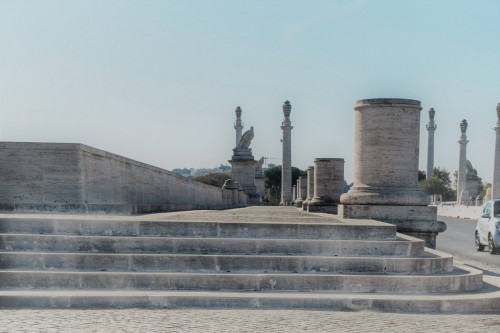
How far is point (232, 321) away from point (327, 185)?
1608 centimetres

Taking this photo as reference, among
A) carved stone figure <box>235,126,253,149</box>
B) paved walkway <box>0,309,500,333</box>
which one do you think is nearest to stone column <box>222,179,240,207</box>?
carved stone figure <box>235,126,253,149</box>

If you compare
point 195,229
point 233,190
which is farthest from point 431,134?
point 195,229

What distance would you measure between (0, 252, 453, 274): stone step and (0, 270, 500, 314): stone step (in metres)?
0.57

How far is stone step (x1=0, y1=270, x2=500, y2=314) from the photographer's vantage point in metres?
7.39

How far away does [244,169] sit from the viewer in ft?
138

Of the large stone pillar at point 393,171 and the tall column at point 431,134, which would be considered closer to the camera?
the large stone pillar at point 393,171

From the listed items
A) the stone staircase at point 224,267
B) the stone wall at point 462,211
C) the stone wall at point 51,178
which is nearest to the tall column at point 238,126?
the stone wall at point 462,211

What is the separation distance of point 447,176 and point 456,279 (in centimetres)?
11550

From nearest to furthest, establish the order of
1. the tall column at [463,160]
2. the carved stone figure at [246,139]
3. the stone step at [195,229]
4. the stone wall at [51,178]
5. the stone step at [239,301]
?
the stone step at [239,301]
the stone step at [195,229]
the stone wall at [51,178]
the carved stone figure at [246,139]
the tall column at [463,160]

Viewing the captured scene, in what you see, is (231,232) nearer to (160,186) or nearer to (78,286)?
(78,286)

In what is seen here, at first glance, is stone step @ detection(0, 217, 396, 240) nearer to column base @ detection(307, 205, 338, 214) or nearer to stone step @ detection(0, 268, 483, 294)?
stone step @ detection(0, 268, 483, 294)

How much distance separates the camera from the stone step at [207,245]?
28.5 feet

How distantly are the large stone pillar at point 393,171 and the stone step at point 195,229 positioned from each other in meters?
2.57

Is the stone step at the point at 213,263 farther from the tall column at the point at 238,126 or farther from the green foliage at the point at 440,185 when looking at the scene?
the green foliage at the point at 440,185
